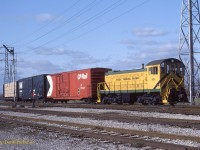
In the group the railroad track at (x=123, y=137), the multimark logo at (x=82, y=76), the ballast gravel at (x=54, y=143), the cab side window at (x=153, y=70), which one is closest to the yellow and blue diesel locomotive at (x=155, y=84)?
the cab side window at (x=153, y=70)

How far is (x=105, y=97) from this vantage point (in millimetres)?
32406

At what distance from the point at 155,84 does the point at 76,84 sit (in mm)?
12249

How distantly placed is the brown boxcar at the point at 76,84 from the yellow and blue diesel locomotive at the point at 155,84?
447 cm

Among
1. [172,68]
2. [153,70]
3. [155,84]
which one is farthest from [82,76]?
[172,68]

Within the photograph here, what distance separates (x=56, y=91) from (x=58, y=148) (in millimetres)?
32156

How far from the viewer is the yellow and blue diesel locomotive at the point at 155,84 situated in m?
25.8

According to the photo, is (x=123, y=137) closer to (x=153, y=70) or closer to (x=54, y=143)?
(x=54, y=143)

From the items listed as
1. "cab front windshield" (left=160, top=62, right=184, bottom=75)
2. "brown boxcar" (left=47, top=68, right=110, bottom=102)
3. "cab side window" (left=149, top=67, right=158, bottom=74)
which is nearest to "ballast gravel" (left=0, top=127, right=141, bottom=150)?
"cab side window" (left=149, top=67, right=158, bottom=74)

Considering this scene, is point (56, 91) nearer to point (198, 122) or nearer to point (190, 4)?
point (190, 4)

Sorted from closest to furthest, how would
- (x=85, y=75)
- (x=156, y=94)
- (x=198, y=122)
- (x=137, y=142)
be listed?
(x=137, y=142), (x=198, y=122), (x=156, y=94), (x=85, y=75)

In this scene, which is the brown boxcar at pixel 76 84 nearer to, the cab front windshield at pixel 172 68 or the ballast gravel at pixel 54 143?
the cab front windshield at pixel 172 68

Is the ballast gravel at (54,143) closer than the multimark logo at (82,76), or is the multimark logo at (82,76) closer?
the ballast gravel at (54,143)

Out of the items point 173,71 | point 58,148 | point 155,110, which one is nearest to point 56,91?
point 173,71

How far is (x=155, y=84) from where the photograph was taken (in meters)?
26.2
